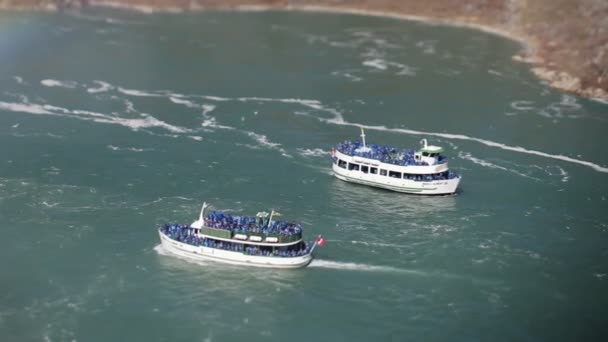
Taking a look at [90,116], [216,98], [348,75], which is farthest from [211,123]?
[348,75]

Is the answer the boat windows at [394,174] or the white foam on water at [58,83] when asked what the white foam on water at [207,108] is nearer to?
the white foam on water at [58,83]

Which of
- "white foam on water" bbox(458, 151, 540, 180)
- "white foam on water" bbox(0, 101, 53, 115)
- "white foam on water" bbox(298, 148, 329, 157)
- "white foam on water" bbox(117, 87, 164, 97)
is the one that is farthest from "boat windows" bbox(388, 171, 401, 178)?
"white foam on water" bbox(0, 101, 53, 115)

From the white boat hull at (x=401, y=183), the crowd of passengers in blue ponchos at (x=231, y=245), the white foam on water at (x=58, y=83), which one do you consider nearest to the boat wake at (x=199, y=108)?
the white foam on water at (x=58, y=83)

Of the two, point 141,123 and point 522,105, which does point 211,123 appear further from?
point 522,105

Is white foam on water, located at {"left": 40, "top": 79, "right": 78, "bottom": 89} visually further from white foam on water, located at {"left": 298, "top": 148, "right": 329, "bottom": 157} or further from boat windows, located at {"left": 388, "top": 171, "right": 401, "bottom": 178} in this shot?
boat windows, located at {"left": 388, "top": 171, "right": 401, "bottom": 178}

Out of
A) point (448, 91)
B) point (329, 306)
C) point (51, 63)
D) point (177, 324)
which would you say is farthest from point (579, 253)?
point (51, 63)

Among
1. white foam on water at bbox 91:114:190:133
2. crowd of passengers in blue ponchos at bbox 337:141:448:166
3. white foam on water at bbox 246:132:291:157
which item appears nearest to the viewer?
crowd of passengers in blue ponchos at bbox 337:141:448:166

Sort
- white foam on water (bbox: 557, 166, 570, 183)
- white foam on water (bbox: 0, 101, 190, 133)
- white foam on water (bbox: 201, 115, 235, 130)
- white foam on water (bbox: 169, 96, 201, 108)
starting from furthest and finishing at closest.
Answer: white foam on water (bbox: 169, 96, 201, 108)
white foam on water (bbox: 201, 115, 235, 130)
white foam on water (bbox: 0, 101, 190, 133)
white foam on water (bbox: 557, 166, 570, 183)

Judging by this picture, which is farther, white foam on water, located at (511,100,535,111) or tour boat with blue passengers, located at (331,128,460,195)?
white foam on water, located at (511,100,535,111)

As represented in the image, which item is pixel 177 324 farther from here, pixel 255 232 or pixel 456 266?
pixel 456 266
